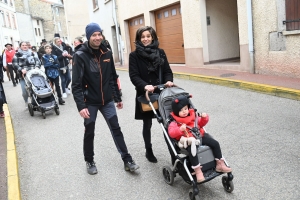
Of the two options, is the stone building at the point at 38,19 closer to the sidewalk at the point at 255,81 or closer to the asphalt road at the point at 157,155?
the sidewalk at the point at 255,81

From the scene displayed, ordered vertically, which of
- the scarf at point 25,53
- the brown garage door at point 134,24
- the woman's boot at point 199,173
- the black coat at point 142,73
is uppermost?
the brown garage door at point 134,24

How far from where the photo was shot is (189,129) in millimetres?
3178

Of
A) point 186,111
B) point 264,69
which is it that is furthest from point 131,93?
point 186,111

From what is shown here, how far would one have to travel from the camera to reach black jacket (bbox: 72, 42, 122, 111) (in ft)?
12.1

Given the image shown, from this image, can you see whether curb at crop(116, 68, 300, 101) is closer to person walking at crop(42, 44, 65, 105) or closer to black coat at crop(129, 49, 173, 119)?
black coat at crop(129, 49, 173, 119)

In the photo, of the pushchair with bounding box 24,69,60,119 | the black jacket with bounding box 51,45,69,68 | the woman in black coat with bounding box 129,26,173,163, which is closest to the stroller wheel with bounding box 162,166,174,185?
the woman in black coat with bounding box 129,26,173,163

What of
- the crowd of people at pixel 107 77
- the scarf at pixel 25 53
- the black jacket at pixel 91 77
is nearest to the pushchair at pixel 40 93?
the scarf at pixel 25 53

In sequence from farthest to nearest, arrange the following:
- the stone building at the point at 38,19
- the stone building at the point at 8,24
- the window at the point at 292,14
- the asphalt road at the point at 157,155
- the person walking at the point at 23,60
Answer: the stone building at the point at 38,19 < the stone building at the point at 8,24 < the window at the point at 292,14 < the person walking at the point at 23,60 < the asphalt road at the point at 157,155

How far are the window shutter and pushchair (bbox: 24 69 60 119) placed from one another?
632 cm

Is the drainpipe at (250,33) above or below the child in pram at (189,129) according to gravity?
above

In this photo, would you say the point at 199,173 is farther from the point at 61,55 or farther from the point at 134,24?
the point at 134,24

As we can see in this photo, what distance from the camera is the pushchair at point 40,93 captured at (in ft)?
24.2

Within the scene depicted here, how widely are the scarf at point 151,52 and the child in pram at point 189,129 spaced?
698mm

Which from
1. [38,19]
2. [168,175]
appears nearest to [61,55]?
[168,175]
